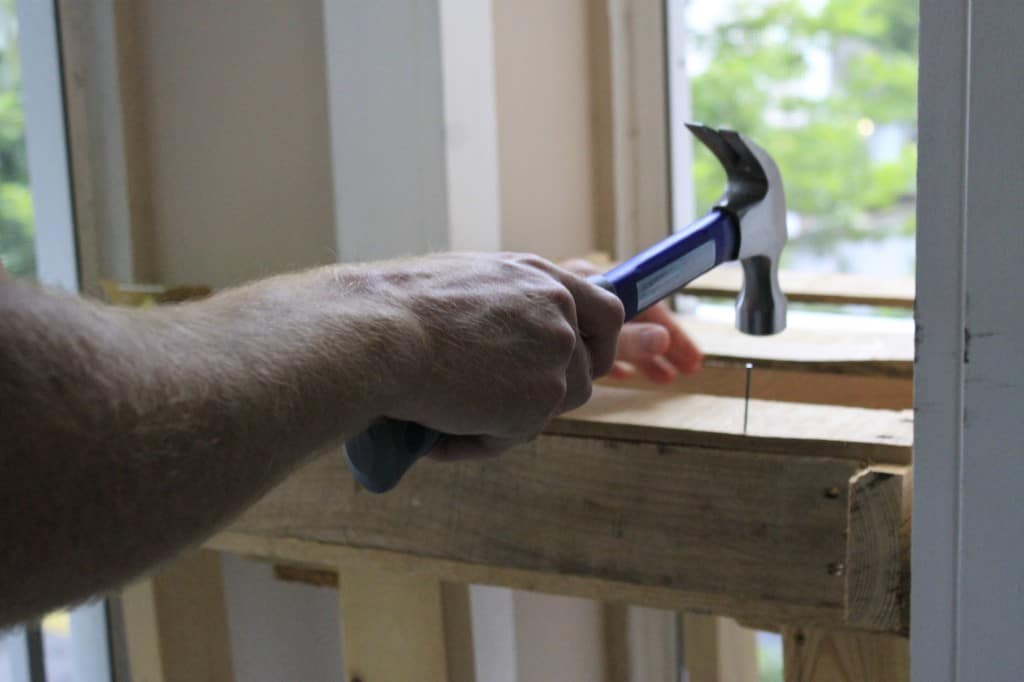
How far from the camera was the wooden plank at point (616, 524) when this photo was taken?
77 cm

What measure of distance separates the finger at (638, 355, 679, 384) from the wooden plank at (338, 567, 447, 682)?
27 cm

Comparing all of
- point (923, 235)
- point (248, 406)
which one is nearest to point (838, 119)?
point (923, 235)

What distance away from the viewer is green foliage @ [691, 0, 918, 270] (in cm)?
363

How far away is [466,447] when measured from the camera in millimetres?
754

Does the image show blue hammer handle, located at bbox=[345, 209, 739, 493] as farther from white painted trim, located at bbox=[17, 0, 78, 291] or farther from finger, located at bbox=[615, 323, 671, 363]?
white painted trim, located at bbox=[17, 0, 78, 291]

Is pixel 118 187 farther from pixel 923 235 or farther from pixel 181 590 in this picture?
pixel 923 235

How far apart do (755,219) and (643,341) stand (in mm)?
154

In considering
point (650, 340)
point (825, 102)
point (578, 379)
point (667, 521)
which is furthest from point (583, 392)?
point (825, 102)

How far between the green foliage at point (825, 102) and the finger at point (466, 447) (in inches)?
110

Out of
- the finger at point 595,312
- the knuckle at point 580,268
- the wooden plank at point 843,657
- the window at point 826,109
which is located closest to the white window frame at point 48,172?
the knuckle at point 580,268

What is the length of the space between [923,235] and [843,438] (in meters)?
0.17

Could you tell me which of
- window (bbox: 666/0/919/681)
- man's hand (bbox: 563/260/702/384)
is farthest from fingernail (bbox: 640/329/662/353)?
window (bbox: 666/0/919/681)

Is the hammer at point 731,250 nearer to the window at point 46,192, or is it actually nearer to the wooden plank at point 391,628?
the wooden plank at point 391,628

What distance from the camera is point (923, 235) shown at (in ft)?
2.26
